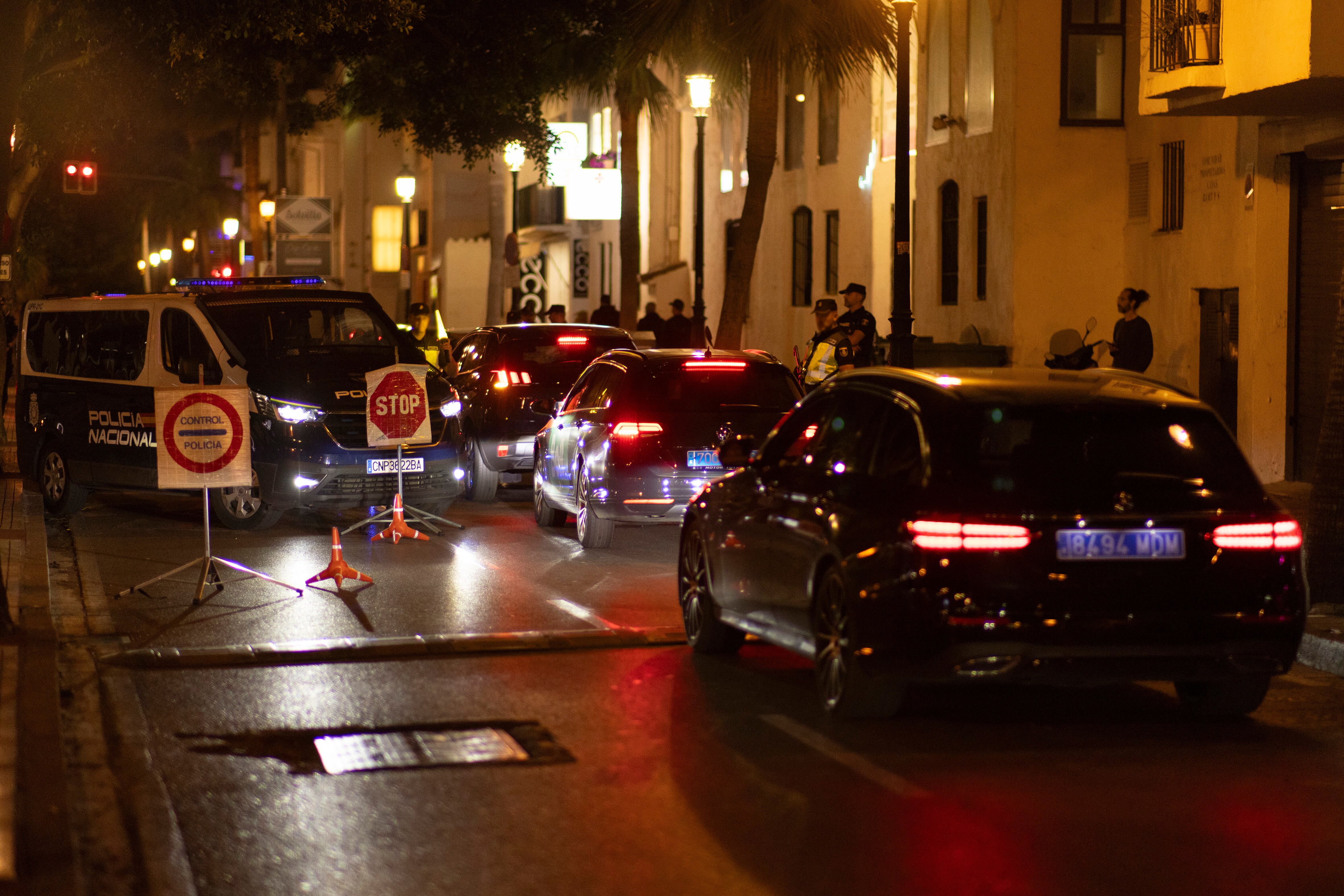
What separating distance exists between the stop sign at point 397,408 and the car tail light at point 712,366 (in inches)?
85.3

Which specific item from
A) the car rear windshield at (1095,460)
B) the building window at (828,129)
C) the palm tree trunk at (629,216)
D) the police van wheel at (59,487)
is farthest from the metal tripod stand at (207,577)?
the building window at (828,129)

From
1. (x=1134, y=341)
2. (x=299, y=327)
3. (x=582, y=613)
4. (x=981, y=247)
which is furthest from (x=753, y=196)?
(x=582, y=613)

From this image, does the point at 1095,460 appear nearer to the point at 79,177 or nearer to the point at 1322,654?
the point at 1322,654

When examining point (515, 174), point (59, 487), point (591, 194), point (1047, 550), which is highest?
point (591, 194)

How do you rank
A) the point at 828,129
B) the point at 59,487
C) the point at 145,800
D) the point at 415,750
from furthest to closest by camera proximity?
1. the point at 828,129
2. the point at 59,487
3. the point at 415,750
4. the point at 145,800

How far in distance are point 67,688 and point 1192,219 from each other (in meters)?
17.2

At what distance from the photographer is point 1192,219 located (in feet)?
76.8

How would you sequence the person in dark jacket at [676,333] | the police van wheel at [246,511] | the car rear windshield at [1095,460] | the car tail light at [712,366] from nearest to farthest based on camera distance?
the car rear windshield at [1095,460] < the car tail light at [712,366] < the police van wheel at [246,511] < the person in dark jacket at [676,333]

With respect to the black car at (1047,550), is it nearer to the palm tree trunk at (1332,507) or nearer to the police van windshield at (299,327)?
the palm tree trunk at (1332,507)

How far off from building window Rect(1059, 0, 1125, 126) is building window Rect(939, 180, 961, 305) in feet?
9.60

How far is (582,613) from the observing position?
1170 cm

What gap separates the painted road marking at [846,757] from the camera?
7230mm

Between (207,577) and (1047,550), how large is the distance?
677cm

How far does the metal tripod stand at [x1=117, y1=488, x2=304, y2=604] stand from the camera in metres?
12.1
